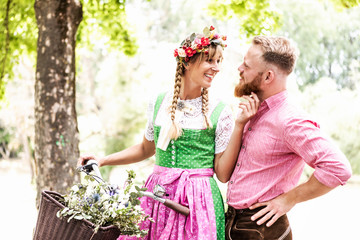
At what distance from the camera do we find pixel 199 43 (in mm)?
2471

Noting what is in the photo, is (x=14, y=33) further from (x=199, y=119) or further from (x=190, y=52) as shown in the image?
(x=199, y=119)

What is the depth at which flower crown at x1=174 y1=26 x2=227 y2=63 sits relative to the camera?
97.3 inches

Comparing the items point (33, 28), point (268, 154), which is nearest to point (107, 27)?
point (33, 28)

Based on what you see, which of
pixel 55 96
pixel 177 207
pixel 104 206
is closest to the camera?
pixel 104 206

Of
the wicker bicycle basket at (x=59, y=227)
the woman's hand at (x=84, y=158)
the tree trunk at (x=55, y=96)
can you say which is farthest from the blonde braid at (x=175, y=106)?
the tree trunk at (x=55, y=96)

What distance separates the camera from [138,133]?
11586 millimetres

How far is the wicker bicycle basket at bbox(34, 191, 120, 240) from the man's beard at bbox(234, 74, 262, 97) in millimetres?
968

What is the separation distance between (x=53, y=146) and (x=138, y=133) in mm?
7603

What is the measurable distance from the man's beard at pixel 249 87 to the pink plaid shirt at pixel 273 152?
0.30 feet

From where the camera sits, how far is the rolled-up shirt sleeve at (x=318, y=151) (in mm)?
1936

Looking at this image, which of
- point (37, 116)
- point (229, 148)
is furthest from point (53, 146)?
point (229, 148)

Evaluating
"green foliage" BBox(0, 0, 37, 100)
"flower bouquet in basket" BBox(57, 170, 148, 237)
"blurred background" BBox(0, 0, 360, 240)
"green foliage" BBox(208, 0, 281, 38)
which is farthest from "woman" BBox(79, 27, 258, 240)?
A: "green foliage" BBox(0, 0, 37, 100)

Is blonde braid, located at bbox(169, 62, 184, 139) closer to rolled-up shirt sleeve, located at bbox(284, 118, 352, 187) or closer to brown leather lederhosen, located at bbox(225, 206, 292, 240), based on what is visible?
brown leather lederhosen, located at bbox(225, 206, 292, 240)

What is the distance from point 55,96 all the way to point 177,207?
2.14 metres
